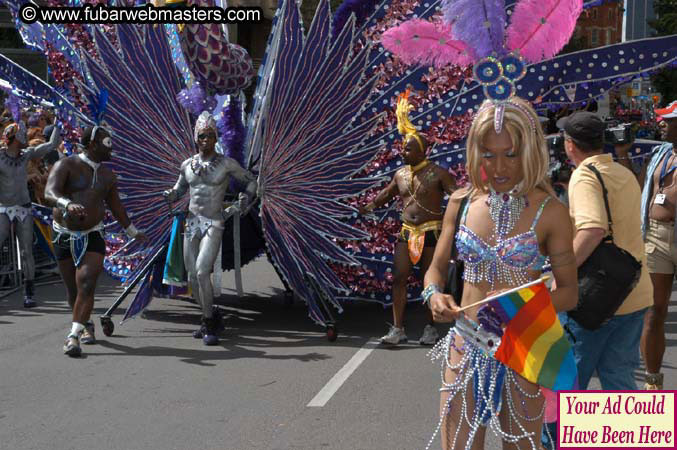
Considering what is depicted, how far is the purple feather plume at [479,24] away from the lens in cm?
439

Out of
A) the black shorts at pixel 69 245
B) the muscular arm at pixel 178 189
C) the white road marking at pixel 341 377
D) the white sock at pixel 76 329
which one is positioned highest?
the muscular arm at pixel 178 189

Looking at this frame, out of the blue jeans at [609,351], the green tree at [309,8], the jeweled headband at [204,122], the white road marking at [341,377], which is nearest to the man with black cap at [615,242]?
the blue jeans at [609,351]

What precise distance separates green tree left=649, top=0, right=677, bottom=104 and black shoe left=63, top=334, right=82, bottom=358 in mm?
30747

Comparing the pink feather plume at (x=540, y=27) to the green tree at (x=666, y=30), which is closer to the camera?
the pink feather plume at (x=540, y=27)

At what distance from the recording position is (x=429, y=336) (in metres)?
7.80

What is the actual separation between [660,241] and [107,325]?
4817mm

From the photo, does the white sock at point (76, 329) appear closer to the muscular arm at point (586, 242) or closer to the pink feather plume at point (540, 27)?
the pink feather plume at point (540, 27)

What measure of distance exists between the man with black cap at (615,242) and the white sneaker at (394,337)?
3.59 m

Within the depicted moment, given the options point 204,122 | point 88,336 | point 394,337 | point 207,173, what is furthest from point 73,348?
point 394,337

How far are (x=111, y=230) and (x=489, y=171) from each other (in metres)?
6.41

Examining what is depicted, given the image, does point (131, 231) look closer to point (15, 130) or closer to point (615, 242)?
point (15, 130)

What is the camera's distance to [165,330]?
862 cm

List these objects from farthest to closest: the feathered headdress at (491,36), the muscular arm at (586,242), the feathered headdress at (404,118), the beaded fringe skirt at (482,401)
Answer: the feathered headdress at (404,118)
the feathered headdress at (491,36)
the muscular arm at (586,242)
the beaded fringe skirt at (482,401)

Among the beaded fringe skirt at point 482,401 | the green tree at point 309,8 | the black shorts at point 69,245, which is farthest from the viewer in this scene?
the green tree at point 309,8
